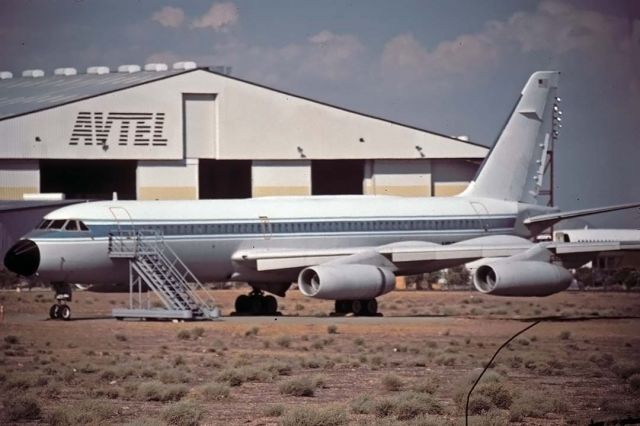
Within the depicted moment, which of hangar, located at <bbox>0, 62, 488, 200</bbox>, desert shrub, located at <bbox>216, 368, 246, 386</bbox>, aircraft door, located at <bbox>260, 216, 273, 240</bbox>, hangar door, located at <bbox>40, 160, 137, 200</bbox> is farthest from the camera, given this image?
hangar door, located at <bbox>40, 160, 137, 200</bbox>

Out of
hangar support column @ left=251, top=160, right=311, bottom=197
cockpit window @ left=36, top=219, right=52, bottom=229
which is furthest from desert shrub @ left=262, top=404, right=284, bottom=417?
hangar support column @ left=251, top=160, right=311, bottom=197

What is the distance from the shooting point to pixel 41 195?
6969 cm

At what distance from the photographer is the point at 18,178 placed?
230 ft

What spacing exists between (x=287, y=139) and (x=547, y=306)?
24.4m

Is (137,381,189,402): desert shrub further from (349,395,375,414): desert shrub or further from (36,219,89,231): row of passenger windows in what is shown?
(36,219,89,231): row of passenger windows

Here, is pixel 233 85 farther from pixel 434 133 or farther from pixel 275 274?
pixel 275 274

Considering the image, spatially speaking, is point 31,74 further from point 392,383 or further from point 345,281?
point 392,383

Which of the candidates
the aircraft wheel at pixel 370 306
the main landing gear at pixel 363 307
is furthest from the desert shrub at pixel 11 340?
the aircraft wheel at pixel 370 306

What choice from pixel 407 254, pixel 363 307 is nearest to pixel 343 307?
pixel 363 307

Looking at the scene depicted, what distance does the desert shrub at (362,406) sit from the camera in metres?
24.6

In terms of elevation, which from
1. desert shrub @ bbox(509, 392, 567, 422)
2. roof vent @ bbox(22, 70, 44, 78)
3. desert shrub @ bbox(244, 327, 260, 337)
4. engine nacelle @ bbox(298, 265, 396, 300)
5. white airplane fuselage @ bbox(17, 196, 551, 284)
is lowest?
desert shrub @ bbox(509, 392, 567, 422)

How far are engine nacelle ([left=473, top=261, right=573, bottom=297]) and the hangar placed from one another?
99.0ft

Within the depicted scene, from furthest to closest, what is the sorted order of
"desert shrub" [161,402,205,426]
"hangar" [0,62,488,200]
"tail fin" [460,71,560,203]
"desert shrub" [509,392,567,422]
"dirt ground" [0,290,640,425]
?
"hangar" [0,62,488,200] < "tail fin" [460,71,560,203] < "dirt ground" [0,290,640,425] < "desert shrub" [509,392,567,422] < "desert shrub" [161,402,205,426]

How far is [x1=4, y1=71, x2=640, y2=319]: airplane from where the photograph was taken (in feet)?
149
